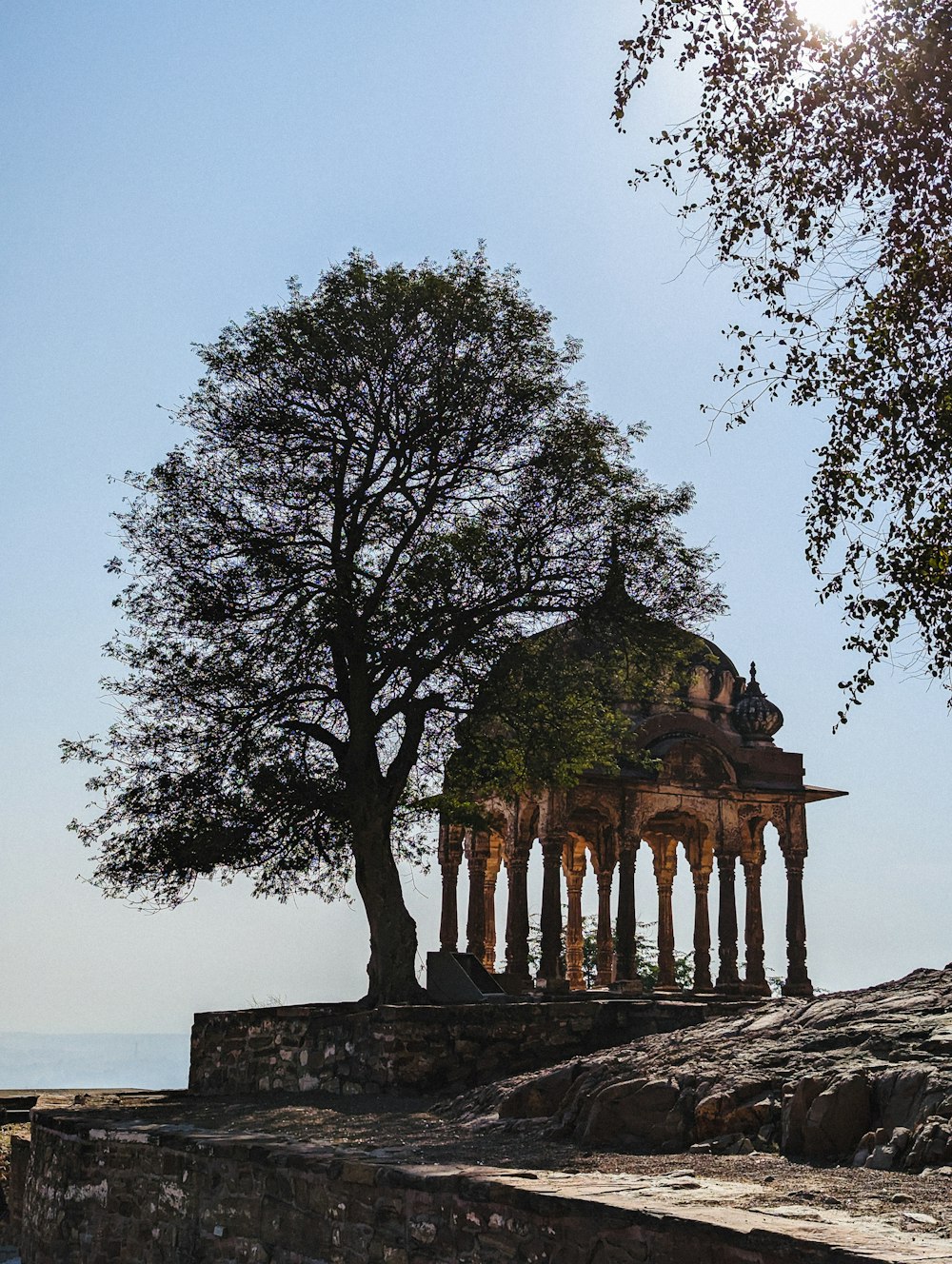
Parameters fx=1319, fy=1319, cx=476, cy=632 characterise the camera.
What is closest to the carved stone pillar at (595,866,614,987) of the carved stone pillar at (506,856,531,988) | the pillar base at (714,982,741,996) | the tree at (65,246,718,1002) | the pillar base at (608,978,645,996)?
the pillar base at (714,982,741,996)

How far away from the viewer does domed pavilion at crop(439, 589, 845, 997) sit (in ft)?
79.9

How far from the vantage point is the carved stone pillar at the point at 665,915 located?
26969 millimetres

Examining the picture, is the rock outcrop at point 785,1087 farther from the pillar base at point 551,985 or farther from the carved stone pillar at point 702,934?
the carved stone pillar at point 702,934

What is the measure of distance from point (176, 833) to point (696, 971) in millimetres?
13421

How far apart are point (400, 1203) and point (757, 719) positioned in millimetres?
22307

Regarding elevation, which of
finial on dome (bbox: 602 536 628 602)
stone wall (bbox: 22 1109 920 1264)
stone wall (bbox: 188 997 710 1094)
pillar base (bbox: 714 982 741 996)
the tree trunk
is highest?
finial on dome (bbox: 602 536 628 602)

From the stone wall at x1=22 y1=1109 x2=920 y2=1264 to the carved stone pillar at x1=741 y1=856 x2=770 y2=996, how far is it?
53.3 ft

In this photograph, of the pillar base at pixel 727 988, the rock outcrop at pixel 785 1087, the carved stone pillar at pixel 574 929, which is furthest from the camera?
the carved stone pillar at pixel 574 929

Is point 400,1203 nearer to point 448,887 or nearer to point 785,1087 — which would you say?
point 785,1087

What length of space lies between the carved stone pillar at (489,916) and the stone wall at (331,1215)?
→ 14666mm

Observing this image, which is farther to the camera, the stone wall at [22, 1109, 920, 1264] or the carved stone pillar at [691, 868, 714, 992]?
the carved stone pillar at [691, 868, 714, 992]

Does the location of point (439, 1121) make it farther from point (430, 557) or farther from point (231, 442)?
point (231, 442)

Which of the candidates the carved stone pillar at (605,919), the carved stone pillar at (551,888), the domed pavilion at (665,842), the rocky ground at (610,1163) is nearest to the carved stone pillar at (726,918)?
the domed pavilion at (665,842)

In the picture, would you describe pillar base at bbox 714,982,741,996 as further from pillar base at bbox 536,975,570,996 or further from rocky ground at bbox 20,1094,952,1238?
rocky ground at bbox 20,1094,952,1238
